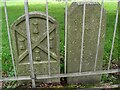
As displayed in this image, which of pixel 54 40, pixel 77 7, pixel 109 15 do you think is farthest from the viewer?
pixel 109 15

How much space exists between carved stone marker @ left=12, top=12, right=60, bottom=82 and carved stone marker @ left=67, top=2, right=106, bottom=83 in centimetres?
20

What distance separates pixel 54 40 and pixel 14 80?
2.65ft

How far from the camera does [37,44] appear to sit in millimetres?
3506

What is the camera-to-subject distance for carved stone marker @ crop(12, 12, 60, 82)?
133 inches

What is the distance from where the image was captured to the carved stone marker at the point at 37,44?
11.1 feet

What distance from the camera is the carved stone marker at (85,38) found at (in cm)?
329

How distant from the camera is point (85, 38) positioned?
3.46m

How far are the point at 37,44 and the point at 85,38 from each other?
2.20 ft

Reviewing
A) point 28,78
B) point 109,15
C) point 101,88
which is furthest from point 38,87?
point 109,15

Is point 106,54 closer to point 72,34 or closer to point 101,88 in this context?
point 101,88

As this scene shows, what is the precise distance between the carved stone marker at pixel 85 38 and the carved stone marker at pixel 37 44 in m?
0.20

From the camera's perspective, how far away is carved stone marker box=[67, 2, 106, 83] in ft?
10.8

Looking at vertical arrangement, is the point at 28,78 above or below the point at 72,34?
below

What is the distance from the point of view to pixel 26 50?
140 inches
